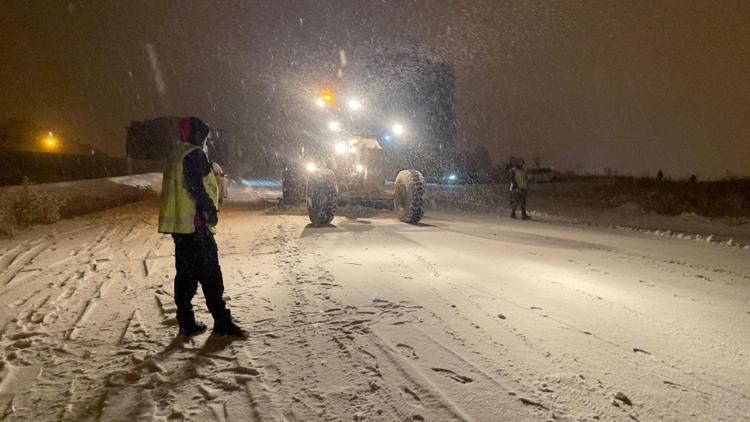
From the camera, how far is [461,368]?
3037mm

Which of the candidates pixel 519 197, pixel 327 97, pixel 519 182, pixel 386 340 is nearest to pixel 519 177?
pixel 519 182

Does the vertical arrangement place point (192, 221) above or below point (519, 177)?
below

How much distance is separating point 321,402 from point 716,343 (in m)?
3.31

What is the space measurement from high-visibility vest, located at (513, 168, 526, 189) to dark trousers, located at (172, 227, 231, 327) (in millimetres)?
12043

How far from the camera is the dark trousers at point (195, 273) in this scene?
3613mm

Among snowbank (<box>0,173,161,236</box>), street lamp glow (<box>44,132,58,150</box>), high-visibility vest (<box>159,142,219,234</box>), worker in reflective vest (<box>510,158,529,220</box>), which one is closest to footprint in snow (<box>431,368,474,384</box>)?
high-visibility vest (<box>159,142,219,234</box>)

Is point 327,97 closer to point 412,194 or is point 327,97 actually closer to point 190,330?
point 412,194

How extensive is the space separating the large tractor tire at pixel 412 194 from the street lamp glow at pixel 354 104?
2.08 m

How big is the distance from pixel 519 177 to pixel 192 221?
12257 millimetres

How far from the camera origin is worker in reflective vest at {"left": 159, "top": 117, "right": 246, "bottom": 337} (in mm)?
3535

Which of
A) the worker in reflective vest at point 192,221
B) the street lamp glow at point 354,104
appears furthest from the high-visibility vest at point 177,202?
the street lamp glow at point 354,104

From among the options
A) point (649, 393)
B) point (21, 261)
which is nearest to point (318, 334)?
point (649, 393)

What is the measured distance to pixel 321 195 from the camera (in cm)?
958

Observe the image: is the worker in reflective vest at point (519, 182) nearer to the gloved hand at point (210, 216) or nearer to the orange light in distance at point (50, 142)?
the gloved hand at point (210, 216)
